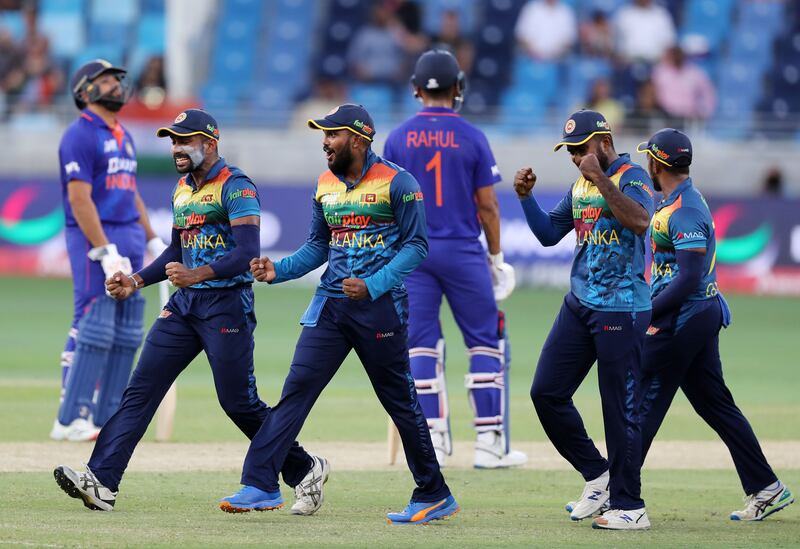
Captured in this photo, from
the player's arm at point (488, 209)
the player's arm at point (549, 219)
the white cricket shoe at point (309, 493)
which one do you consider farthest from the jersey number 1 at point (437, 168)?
the white cricket shoe at point (309, 493)

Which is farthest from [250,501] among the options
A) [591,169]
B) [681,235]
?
[681,235]

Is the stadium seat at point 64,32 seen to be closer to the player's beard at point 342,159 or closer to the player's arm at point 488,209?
the player's arm at point 488,209

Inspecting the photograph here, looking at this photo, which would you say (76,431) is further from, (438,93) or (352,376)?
(352,376)

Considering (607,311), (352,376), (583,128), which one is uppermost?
(583,128)

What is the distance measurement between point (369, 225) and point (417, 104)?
18029mm

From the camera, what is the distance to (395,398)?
795 cm

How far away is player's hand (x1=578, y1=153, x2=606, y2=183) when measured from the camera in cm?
780

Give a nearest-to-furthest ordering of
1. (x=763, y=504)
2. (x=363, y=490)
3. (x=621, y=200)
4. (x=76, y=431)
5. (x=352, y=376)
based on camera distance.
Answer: (x=621, y=200)
(x=763, y=504)
(x=363, y=490)
(x=76, y=431)
(x=352, y=376)

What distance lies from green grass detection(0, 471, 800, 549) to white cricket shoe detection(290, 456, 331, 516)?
89 millimetres

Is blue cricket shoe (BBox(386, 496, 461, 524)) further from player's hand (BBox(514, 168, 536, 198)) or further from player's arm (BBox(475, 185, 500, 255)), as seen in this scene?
player's arm (BBox(475, 185, 500, 255))

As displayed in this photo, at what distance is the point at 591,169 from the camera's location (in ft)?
25.7

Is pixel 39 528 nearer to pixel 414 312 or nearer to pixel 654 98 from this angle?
pixel 414 312

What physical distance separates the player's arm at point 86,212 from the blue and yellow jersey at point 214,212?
2.63 m

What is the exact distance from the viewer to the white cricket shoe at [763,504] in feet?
27.8
